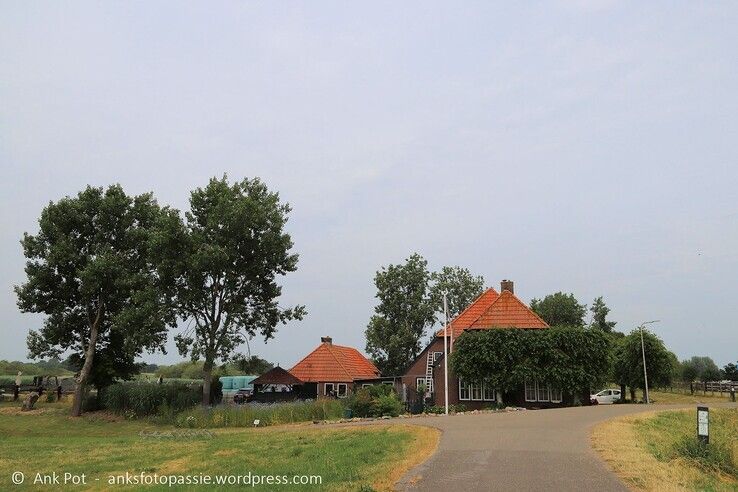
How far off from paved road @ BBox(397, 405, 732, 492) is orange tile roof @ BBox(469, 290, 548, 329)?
2138 centimetres

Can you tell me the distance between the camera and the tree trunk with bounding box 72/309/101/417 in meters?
42.5

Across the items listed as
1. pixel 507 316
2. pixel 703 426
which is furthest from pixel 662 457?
pixel 507 316

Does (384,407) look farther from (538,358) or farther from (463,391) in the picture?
(538,358)

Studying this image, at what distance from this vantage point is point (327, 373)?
51.8m

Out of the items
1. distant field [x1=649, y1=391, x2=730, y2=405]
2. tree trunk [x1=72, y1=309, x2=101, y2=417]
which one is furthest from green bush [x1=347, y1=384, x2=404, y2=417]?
distant field [x1=649, y1=391, x2=730, y2=405]

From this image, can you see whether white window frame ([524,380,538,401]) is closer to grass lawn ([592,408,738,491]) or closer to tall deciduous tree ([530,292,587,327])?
grass lawn ([592,408,738,491])

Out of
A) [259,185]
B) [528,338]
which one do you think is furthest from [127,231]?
[528,338]

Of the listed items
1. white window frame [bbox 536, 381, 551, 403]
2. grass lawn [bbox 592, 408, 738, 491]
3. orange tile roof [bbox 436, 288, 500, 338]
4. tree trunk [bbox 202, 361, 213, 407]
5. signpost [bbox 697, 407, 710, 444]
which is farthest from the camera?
orange tile roof [bbox 436, 288, 500, 338]

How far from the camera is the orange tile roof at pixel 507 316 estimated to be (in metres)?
43.2

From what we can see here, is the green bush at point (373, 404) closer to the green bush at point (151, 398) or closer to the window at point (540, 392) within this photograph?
the window at point (540, 392)

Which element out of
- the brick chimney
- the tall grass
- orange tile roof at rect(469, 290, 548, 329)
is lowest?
the tall grass

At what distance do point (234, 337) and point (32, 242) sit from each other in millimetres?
16357

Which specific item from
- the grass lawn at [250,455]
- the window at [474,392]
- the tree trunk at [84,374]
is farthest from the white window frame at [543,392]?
the tree trunk at [84,374]

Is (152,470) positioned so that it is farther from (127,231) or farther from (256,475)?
(127,231)
